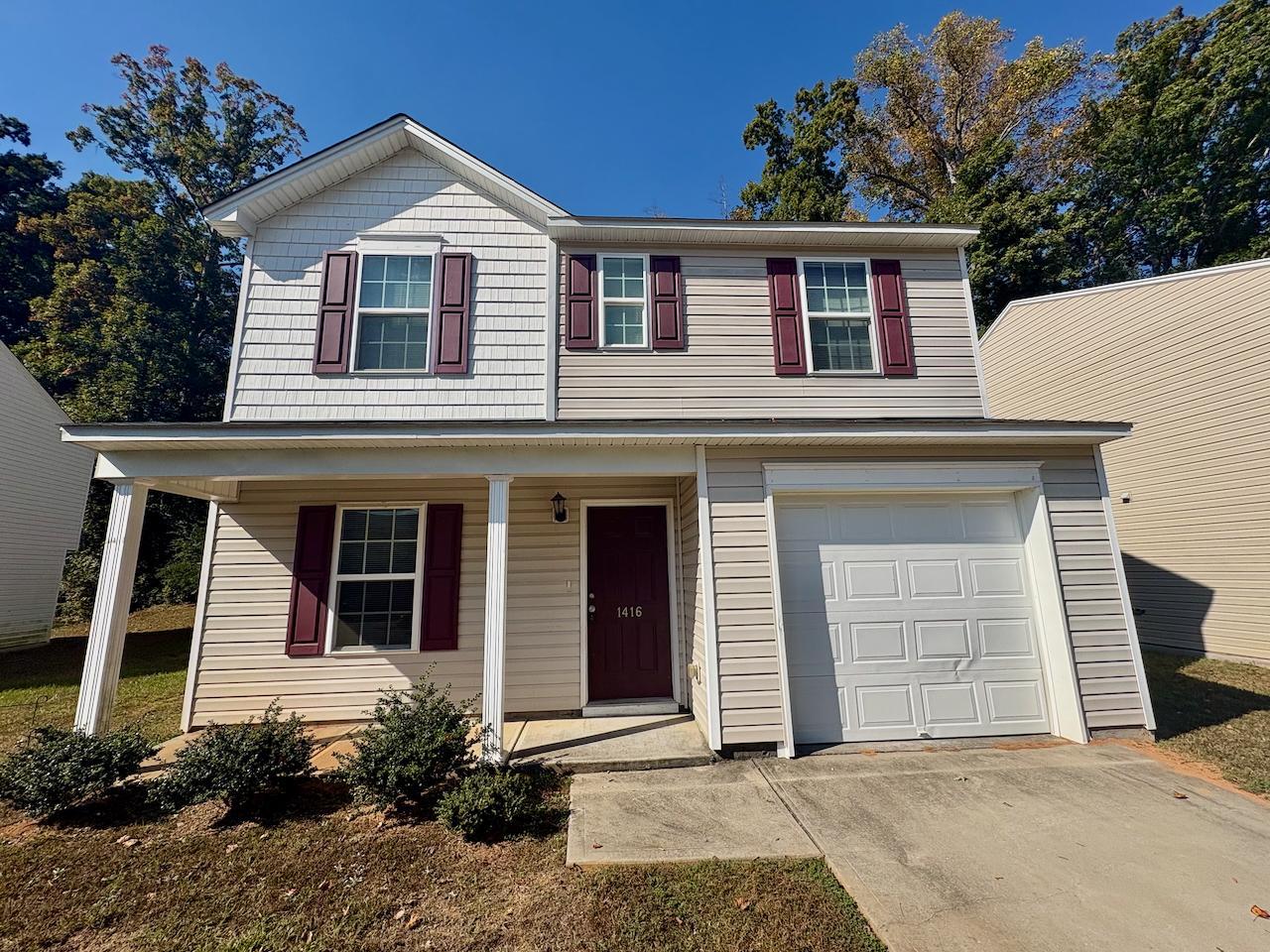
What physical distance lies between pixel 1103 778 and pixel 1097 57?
22011 mm

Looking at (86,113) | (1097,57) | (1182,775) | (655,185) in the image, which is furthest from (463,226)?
(86,113)

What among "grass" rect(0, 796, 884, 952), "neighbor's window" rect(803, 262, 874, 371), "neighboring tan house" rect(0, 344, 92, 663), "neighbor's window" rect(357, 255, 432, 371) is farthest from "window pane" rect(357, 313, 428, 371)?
"neighboring tan house" rect(0, 344, 92, 663)

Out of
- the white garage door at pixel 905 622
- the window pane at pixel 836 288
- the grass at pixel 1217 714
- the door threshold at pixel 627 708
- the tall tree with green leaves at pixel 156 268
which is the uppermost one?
the tall tree with green leaves at pixel 156 268

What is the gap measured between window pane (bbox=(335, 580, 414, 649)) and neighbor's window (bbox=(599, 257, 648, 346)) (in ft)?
12.0

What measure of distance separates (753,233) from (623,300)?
178 centimetres

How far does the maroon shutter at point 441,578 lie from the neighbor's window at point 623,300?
268 cm

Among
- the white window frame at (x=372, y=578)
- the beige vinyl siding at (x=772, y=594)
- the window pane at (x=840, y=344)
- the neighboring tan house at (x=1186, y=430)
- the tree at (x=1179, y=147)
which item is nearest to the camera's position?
the beige vinyl siding at (x=772, y=594)

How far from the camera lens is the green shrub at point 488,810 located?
11.3 ft

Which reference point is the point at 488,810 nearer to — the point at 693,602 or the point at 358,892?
the point at 358,892

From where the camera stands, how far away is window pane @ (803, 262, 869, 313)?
20.7 feet

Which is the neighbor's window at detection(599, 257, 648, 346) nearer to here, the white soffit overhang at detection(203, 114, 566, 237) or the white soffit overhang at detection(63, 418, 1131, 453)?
the white soffit overhang at detection(203, 114, 566, 237)

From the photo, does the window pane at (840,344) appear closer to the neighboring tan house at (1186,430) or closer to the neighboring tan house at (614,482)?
the neighboring tan house at (614,482)

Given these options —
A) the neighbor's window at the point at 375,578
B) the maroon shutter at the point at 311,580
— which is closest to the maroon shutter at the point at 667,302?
the neighbor's window at the point at 375,578

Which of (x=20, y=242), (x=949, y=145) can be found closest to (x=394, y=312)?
(x=949, y=145)
